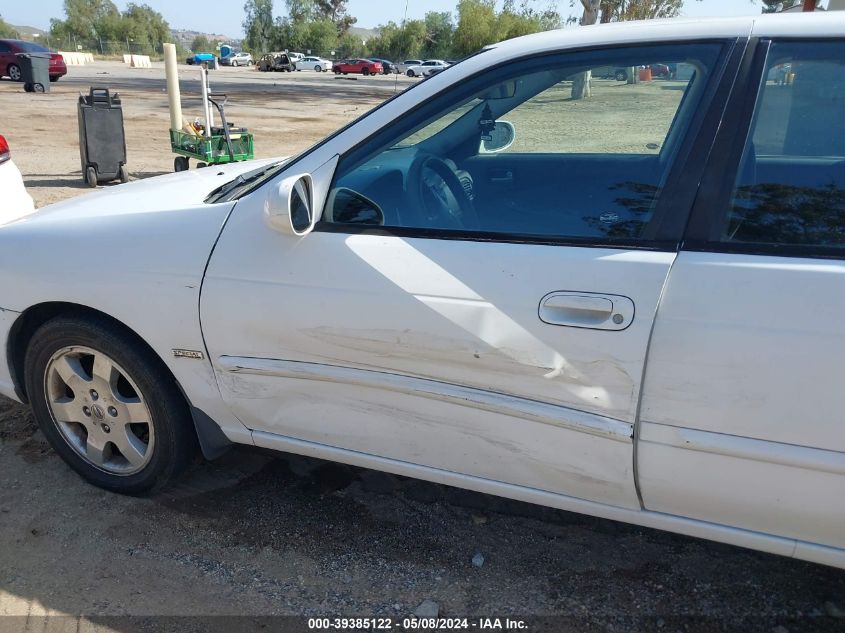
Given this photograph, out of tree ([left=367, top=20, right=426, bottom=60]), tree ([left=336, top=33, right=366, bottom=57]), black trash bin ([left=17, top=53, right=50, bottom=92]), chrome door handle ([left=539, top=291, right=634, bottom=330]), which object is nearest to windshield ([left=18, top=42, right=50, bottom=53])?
black trash bin ([left=17, top=53, right=50, bottom=92])

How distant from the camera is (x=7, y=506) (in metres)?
2.90

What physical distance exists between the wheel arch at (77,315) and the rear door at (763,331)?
5.27ft

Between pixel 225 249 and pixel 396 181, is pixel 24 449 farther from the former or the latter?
pixel 396 181

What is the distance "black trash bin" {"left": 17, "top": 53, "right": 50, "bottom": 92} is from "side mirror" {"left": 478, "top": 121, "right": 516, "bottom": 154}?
25495 millimetres

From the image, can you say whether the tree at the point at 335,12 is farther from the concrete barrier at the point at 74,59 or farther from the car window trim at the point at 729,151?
the car window trim at the point at 729,151

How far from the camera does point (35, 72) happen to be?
23891 mm

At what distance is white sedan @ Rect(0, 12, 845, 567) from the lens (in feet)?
6.31

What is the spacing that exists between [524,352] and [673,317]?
42 centimetres

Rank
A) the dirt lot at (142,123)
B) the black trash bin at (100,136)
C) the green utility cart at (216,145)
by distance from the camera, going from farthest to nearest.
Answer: the dirt lot at (142,123)
the green utility cart at (216,145)
the black trash bin at (100,136)

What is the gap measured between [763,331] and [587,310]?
45 cm

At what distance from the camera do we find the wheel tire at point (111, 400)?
2684 mm

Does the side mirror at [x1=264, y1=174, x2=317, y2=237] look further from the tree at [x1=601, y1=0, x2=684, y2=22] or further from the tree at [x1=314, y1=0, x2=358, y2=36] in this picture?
the tree at [x1=314, y1=0, x2=358, y2=36]

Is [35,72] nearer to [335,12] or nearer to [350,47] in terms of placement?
[350,47]

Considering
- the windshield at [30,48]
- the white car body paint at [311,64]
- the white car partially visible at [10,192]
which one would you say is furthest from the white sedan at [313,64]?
the white car partially visible at [10,192]
